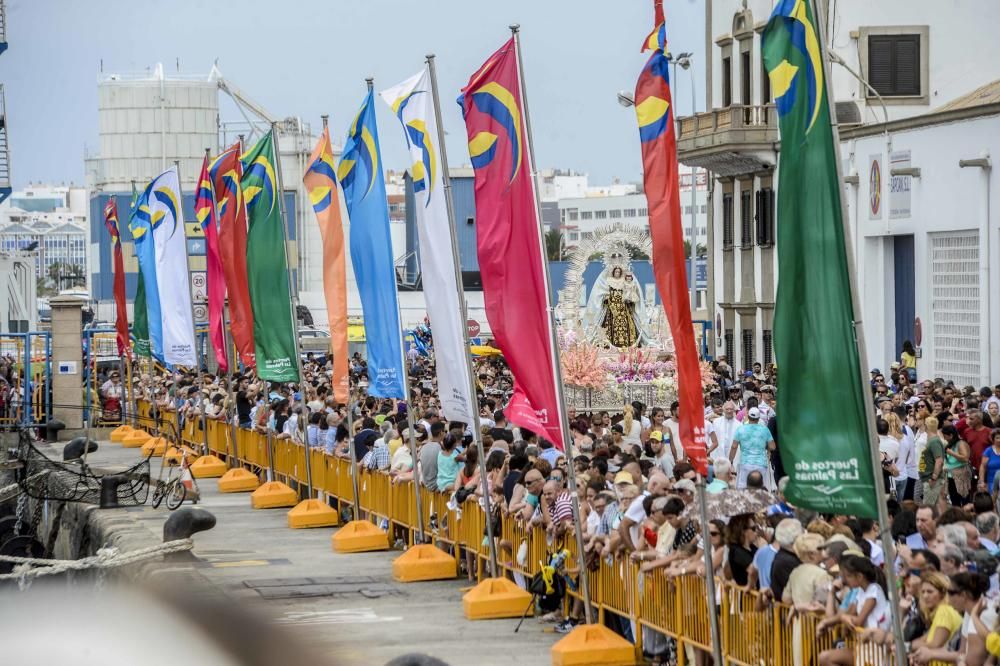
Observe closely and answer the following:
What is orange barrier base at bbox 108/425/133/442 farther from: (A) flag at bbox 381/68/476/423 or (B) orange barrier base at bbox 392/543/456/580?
(A) flag at bbox 381/68/476/423

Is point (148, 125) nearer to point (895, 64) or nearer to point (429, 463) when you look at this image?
point (895, 64)

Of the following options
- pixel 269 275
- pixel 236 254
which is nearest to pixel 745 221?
pixel 236 254

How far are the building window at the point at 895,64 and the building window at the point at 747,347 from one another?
7.86m

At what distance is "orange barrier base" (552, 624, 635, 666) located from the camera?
1304 centimetres

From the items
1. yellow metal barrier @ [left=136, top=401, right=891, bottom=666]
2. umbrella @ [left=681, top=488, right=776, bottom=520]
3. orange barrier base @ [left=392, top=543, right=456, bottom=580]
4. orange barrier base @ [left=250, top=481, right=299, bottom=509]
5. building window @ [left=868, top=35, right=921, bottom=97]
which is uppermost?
building window @ [left=868, top=35, right=921, bottom=97]

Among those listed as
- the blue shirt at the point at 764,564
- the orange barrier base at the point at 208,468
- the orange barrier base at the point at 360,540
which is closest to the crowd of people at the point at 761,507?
the blue shirt at the point at 764,564

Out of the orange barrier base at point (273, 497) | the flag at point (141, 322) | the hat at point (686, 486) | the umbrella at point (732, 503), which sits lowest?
the orange barrier base at point (273, 497)

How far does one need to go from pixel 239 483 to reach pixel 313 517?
18.0 ft

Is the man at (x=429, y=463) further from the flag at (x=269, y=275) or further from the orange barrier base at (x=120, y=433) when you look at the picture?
the orange barrier base at (x=120, y=433)

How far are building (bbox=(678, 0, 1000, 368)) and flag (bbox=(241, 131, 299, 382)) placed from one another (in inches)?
799

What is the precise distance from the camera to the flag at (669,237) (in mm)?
11258

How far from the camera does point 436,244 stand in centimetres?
1636

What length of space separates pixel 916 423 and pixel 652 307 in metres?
19.0

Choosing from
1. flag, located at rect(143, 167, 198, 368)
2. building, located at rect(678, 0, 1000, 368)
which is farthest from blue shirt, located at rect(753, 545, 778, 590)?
building, located at rect(678, 0, 1000, 368)
